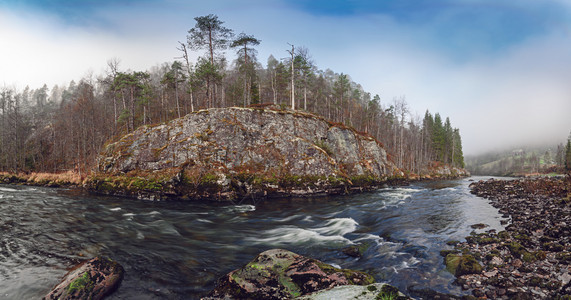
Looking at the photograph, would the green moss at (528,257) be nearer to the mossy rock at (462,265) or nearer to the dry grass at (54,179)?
the mossy rock at (462,265)

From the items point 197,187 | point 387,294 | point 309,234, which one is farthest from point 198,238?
point 197,187

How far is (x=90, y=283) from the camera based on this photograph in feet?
18.1

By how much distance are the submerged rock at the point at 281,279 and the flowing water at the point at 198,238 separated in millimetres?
1218

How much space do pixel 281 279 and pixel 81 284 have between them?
4.88 metres

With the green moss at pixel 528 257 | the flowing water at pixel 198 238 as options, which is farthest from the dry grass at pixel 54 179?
the green moss at pixel 528 257

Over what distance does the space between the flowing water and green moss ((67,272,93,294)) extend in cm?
67

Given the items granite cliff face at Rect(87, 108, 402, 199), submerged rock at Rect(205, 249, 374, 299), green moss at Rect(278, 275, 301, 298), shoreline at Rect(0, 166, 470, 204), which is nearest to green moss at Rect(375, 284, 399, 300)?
submerged rock at Rect(205, 249, 374, 299)

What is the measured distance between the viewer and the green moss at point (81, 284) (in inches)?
208

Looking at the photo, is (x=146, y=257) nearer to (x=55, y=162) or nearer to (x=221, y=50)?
(x=221, y=50)

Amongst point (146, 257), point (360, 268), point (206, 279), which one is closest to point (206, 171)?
point (146, 257)

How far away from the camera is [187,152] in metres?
23.0

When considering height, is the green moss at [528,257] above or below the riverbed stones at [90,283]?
below

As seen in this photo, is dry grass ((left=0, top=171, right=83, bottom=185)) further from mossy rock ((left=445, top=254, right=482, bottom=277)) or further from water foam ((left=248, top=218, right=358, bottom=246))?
mossy rock ((left=445, top=254, right=482, bottom=277))

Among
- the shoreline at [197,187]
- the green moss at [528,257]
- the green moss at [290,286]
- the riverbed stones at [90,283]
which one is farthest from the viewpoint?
the shoreline at [197,187]
